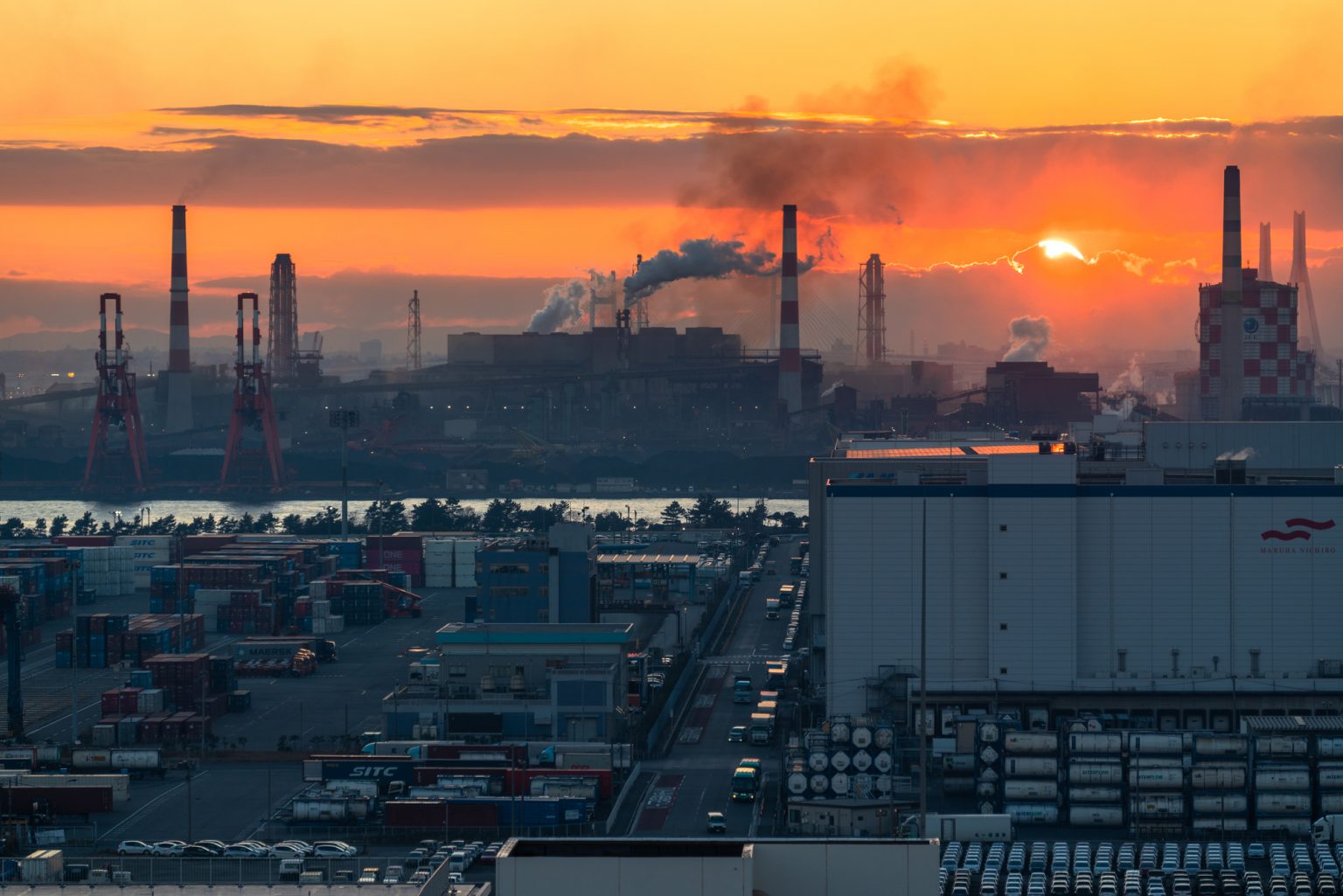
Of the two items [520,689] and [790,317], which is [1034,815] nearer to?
[520,689]

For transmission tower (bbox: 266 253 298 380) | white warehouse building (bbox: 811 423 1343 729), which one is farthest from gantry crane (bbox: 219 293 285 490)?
white warehouse building (bbox: 811 423 1343 729)

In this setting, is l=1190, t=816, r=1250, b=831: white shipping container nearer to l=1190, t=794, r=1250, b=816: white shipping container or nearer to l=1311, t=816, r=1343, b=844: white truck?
l=1190, t=794, r=1250, b=816: white shipping container

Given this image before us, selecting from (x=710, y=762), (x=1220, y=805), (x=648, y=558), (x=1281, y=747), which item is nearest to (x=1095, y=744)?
(x=1220, y=805)

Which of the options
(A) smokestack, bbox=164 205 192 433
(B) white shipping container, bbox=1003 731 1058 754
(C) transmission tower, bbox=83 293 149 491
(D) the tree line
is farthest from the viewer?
(A) smokestack, bbox=164 205 192 433

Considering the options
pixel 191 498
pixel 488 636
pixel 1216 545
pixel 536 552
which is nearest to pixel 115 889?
pixel 488 636

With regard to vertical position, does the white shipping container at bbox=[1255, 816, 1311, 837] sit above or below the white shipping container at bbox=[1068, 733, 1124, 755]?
below

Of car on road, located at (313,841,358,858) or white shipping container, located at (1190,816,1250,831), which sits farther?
white shipping container, located at (1190,816,1250,831)
